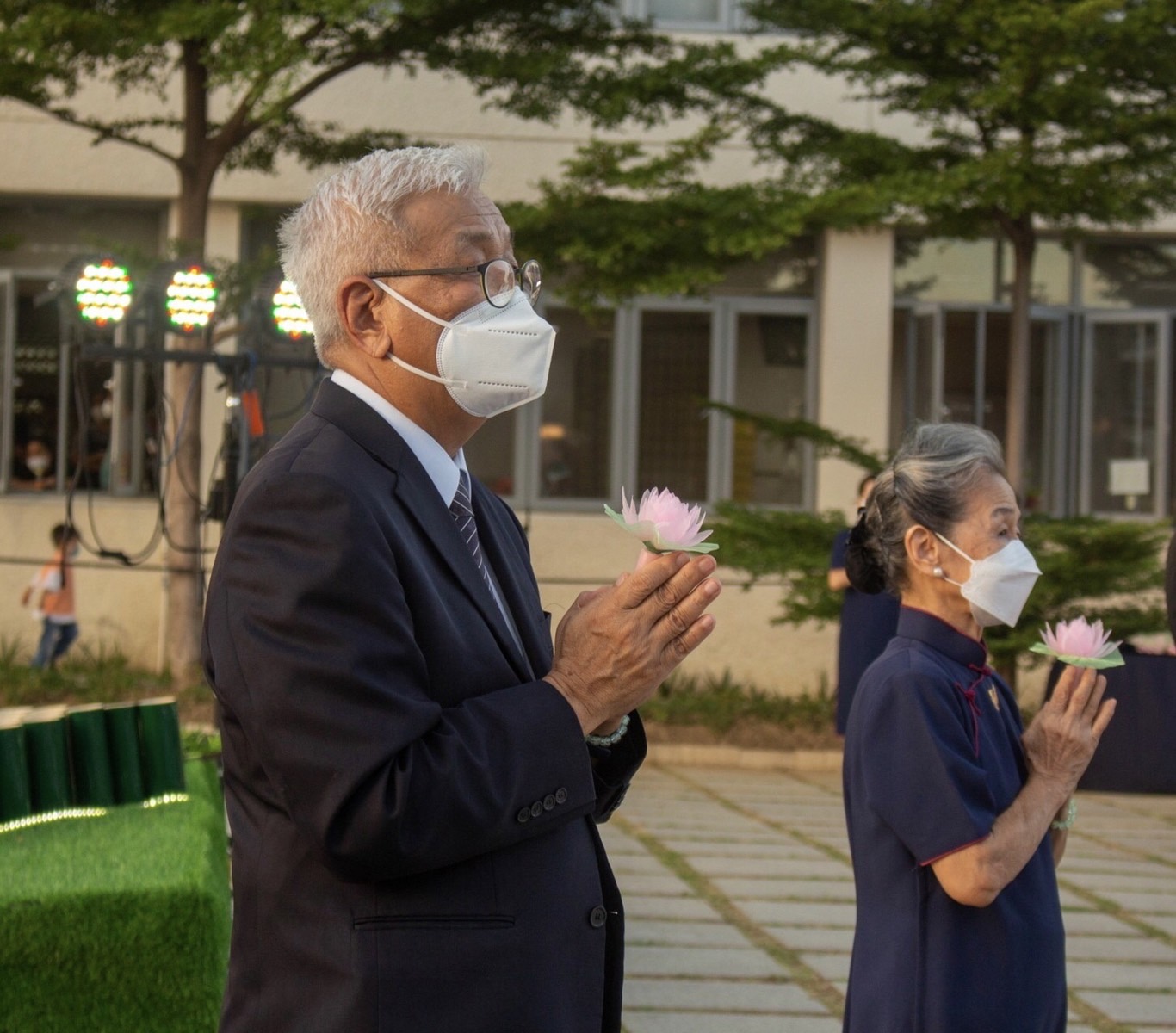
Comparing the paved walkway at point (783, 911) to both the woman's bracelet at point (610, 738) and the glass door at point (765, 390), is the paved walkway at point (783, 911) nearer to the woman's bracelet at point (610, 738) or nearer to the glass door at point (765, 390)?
the woman's bracelet at point (610, 738)

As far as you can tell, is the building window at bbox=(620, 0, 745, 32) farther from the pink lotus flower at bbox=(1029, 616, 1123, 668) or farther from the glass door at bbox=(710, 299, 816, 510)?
the pink lotus flower at bbox=(1029, 616, 1123, 668)

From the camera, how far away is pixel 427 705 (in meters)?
1.92

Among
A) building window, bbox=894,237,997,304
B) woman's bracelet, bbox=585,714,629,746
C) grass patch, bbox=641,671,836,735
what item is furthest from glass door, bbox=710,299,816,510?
woman's bracelet, bbox=585,714,629,746

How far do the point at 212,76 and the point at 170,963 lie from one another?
7.13m

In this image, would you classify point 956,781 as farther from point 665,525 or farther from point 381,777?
point 381,777

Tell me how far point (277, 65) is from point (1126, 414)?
30.4 ft

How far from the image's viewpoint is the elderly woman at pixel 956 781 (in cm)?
284

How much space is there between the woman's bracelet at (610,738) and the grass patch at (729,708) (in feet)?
30.9

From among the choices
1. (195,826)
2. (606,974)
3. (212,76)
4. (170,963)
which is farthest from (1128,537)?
(606,974)

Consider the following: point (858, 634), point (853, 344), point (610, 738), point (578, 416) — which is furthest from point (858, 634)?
Result: point (578, 416)

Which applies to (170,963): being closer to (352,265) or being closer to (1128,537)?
(352,265)

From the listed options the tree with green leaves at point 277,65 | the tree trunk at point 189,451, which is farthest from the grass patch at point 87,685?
the tree with green leaves at point 277,65

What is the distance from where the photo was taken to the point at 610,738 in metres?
2.33

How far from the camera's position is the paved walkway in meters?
5.42
